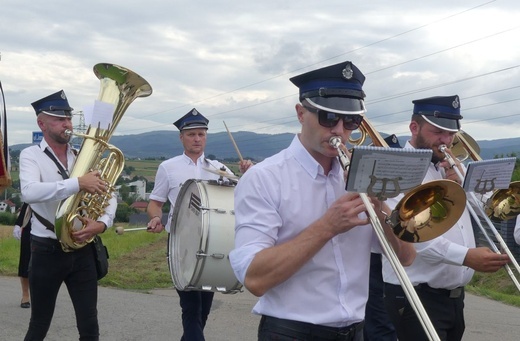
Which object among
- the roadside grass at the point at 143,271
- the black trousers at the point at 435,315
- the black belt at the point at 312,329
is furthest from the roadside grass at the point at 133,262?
the black belt at the point at 312,329

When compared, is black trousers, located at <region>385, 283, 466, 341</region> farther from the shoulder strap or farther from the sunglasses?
the shoulder strap

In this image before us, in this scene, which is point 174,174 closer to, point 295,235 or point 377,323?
point 377,323

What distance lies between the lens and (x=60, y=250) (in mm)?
5727

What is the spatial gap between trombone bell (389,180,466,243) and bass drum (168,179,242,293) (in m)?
2.58

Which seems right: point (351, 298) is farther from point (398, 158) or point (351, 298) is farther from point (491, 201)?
point (491, 201)

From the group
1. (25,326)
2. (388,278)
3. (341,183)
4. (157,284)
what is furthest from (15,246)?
(341,183)

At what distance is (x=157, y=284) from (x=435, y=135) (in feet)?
→ 22.6

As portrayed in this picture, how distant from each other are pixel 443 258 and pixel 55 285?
9.39 ft

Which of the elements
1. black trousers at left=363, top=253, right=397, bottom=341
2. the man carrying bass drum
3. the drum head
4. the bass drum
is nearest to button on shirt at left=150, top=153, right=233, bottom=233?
the man carrying bass drum

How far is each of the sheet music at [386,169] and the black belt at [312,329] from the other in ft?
2.15

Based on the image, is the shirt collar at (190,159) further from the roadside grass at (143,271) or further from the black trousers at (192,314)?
the roadside grass at (143,271)

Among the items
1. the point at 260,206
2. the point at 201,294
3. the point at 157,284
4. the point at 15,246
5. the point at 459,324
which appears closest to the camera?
the point at 260,206

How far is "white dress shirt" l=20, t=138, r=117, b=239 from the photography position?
551cm

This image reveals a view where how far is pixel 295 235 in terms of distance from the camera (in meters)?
3.22
